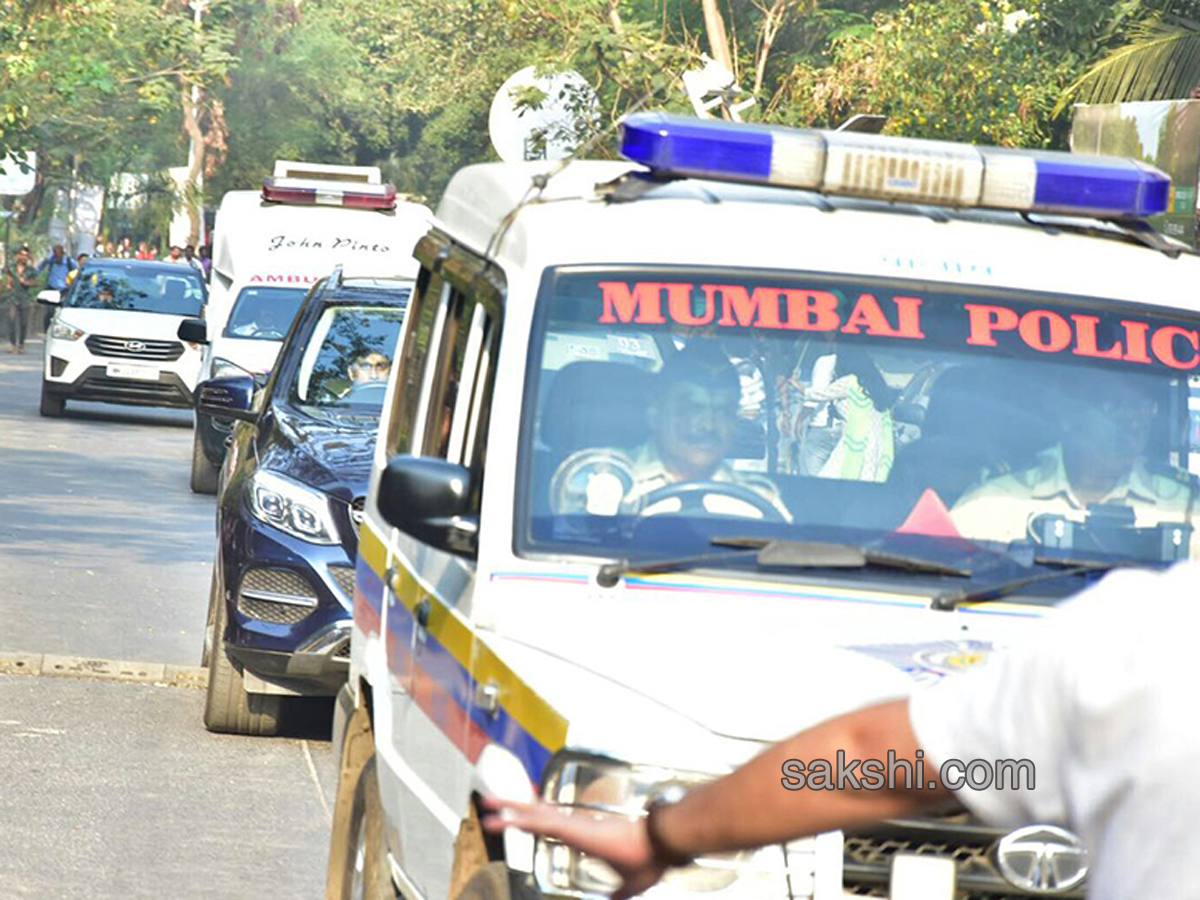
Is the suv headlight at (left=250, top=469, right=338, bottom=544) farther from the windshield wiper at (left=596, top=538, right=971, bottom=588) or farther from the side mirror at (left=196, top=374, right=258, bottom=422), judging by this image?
the windshield wiper at (left=596, top=538, right=971, bottom=588)

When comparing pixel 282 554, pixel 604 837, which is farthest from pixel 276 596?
pixel 604 837

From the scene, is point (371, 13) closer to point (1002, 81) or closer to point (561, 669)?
point (1002, 81)

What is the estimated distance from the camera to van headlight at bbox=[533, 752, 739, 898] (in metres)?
3.70

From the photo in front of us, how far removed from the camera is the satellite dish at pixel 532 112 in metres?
13.7

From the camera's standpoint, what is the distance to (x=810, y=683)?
3.84 m

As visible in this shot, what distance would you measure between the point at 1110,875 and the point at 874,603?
2.44 metres

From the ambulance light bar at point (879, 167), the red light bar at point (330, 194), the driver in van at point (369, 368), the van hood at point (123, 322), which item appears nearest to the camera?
the ambulance light bar at point (879, 167)

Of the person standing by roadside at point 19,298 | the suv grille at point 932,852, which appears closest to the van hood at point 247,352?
the suv grille at point 932,852

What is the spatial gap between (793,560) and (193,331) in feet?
46.4

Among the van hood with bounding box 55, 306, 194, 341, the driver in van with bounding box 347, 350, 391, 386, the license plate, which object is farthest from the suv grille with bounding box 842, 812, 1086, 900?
the license plate

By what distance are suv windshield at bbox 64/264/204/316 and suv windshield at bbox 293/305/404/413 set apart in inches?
645

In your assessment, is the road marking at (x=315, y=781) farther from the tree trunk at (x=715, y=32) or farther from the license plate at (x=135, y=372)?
the license plate at (x=135, y=372)

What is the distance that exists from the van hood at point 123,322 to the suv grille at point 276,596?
17.1 m

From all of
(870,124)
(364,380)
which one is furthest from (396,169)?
(870,124)
